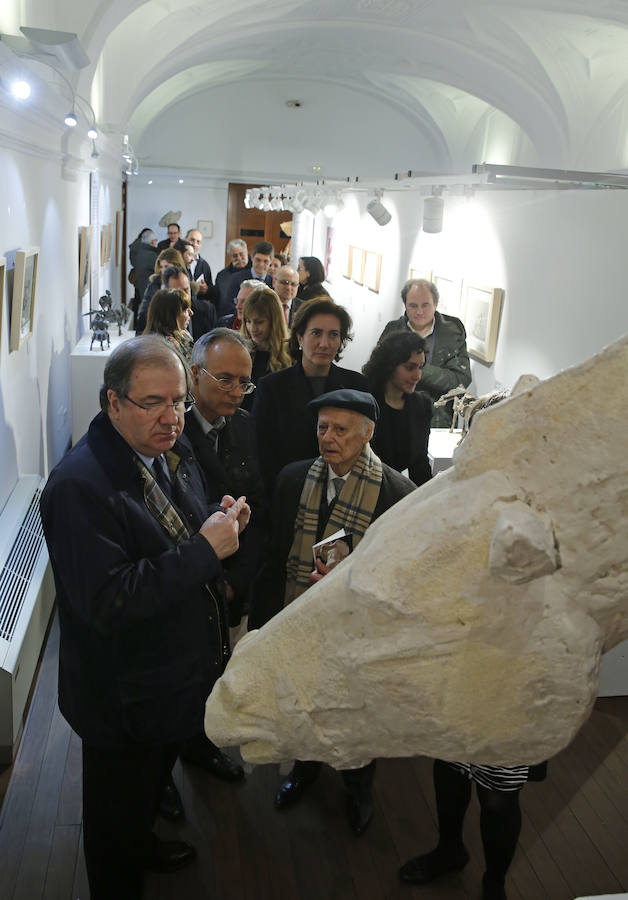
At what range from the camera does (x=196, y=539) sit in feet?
7.89

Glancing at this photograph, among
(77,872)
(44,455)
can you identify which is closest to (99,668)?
(77,872)

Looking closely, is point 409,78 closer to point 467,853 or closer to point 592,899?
point 467,853

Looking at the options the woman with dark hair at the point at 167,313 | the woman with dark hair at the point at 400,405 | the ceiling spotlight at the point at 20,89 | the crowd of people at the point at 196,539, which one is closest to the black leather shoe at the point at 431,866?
the crowd of people at the point at 196,539

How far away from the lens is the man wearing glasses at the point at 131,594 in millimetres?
2314

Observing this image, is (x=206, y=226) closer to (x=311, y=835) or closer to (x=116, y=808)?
(x=311, y=835)

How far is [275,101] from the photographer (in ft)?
66.2

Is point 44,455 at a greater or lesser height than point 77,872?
greater

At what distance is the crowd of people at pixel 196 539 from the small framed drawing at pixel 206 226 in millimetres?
17525

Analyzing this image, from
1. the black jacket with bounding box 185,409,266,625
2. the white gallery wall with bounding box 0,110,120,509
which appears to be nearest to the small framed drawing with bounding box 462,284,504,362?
the white gallery wall with bounding box 0,110,120,509

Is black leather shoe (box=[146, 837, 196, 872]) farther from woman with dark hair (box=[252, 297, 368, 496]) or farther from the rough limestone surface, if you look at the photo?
the rough limestone surface

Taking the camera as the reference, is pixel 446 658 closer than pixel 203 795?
Yes

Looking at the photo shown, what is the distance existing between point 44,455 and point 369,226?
6923 mm

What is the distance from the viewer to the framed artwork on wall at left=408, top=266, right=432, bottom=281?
9.53 metres

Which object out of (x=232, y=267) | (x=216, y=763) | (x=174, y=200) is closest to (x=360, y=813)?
(x=216, y=763)
